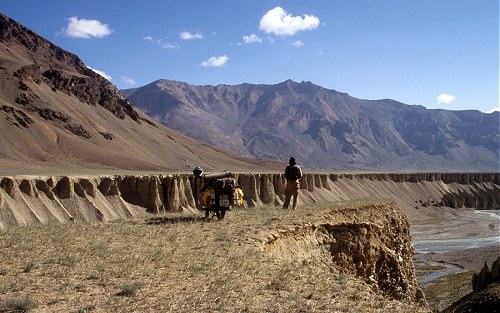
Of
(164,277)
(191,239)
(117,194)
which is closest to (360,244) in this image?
(191,239)

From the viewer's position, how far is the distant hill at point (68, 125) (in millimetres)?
75000

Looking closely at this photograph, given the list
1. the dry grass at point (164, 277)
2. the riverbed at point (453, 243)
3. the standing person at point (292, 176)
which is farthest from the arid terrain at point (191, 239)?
the standing person at point (292, 176)

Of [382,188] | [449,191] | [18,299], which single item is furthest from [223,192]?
[449,191]

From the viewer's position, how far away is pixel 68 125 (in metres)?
87.3

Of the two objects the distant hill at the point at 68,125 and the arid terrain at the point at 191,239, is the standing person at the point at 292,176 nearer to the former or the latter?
the arid terrain at the point at 191,239

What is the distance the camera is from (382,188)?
84.6m

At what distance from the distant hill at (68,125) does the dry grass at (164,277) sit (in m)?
51.1

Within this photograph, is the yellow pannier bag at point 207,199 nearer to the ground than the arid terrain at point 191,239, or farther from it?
farther from it

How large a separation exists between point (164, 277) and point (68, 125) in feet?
278

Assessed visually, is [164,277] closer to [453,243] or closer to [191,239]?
[191,239]

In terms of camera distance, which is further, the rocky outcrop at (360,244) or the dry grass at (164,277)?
the rocky outcrop at (360,244)

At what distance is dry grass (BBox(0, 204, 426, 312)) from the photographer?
7094 mm

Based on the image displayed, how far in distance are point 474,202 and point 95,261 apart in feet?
327

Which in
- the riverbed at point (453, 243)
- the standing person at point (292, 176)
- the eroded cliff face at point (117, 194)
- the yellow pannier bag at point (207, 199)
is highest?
the standing person at point (292, 176)
